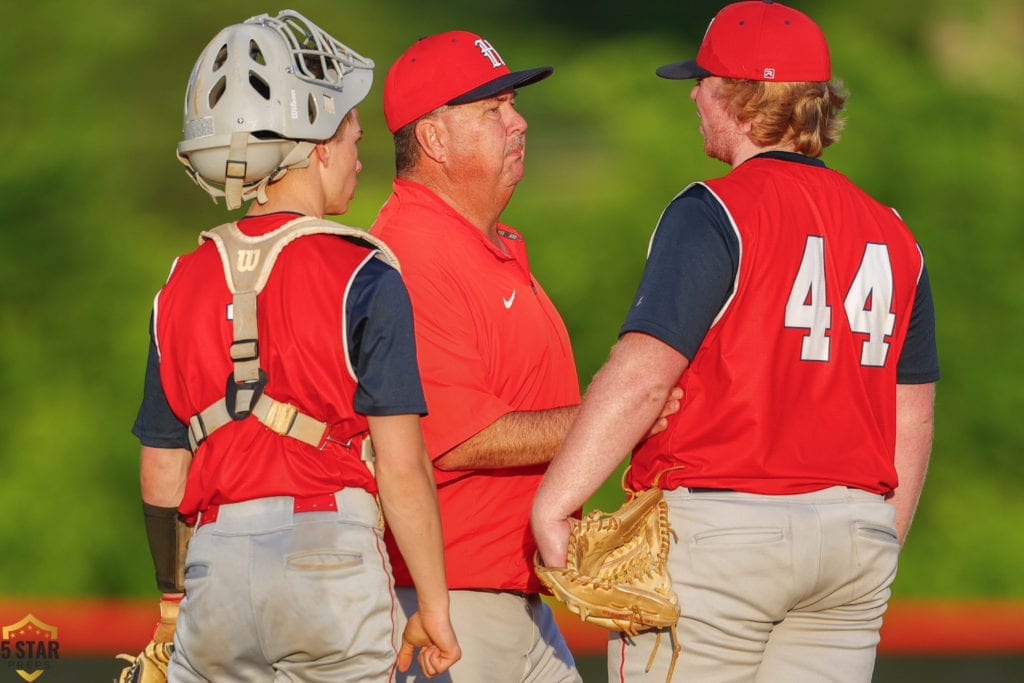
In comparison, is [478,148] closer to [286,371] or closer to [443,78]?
[443,78]

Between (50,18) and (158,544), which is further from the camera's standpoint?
(50,18)

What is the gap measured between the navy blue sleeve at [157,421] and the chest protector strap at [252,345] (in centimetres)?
19

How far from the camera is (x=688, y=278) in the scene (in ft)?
8.81

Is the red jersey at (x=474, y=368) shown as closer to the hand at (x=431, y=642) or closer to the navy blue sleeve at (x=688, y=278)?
the hand at (x=431, y=642)

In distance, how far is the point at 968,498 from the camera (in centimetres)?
987

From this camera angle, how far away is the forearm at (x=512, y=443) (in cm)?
323

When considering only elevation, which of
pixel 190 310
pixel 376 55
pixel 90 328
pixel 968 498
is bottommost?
pixel 968 498

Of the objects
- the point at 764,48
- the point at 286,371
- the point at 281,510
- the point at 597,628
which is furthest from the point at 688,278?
the point at 597,628

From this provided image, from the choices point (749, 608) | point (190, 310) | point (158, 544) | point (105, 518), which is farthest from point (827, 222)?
point (105, 518)

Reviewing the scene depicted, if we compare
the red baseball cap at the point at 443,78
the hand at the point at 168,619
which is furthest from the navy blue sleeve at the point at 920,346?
the hand at the point at 168,619

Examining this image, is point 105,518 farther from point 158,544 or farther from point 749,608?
point 749,608

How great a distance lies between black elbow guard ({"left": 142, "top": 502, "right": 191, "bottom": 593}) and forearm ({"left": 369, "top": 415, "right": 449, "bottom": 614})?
0.59 m

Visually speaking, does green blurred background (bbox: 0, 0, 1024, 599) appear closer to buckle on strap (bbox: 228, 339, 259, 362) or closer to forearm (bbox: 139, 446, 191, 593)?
forearm (bbox: 139, 446, 191, 593)

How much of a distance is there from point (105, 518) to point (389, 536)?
6.25 meters
